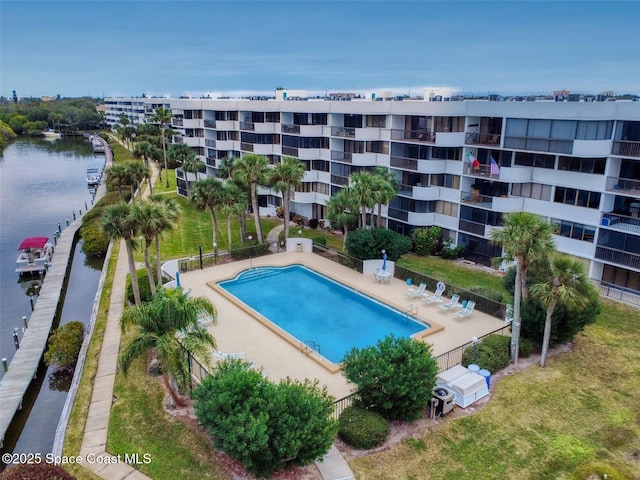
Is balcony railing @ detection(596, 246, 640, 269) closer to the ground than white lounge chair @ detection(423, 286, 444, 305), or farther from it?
Result: farther from it

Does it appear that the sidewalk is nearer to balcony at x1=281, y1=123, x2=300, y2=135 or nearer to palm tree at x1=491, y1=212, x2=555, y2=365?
palm tree at x1=491, y1=212, x2=555, y2=365

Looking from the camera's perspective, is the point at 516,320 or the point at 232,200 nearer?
the point at 516,320

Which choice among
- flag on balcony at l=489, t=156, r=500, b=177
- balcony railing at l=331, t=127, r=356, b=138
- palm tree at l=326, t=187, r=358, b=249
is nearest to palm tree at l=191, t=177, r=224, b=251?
palm tree at l=326, t=187, r=358, b=249

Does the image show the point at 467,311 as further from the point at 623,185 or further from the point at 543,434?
the point at 623,185

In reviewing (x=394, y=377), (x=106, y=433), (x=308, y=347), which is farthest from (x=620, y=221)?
(x=106, y=433)

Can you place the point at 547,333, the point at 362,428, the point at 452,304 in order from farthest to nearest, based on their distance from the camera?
the point at 452,304, the point at 547,333, the point at 362,428

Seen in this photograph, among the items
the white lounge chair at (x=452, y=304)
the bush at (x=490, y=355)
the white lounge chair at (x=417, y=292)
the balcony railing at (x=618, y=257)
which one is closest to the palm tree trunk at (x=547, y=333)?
the bush at (x=490, y=355)

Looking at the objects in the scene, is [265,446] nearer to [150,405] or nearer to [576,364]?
[150,405]
